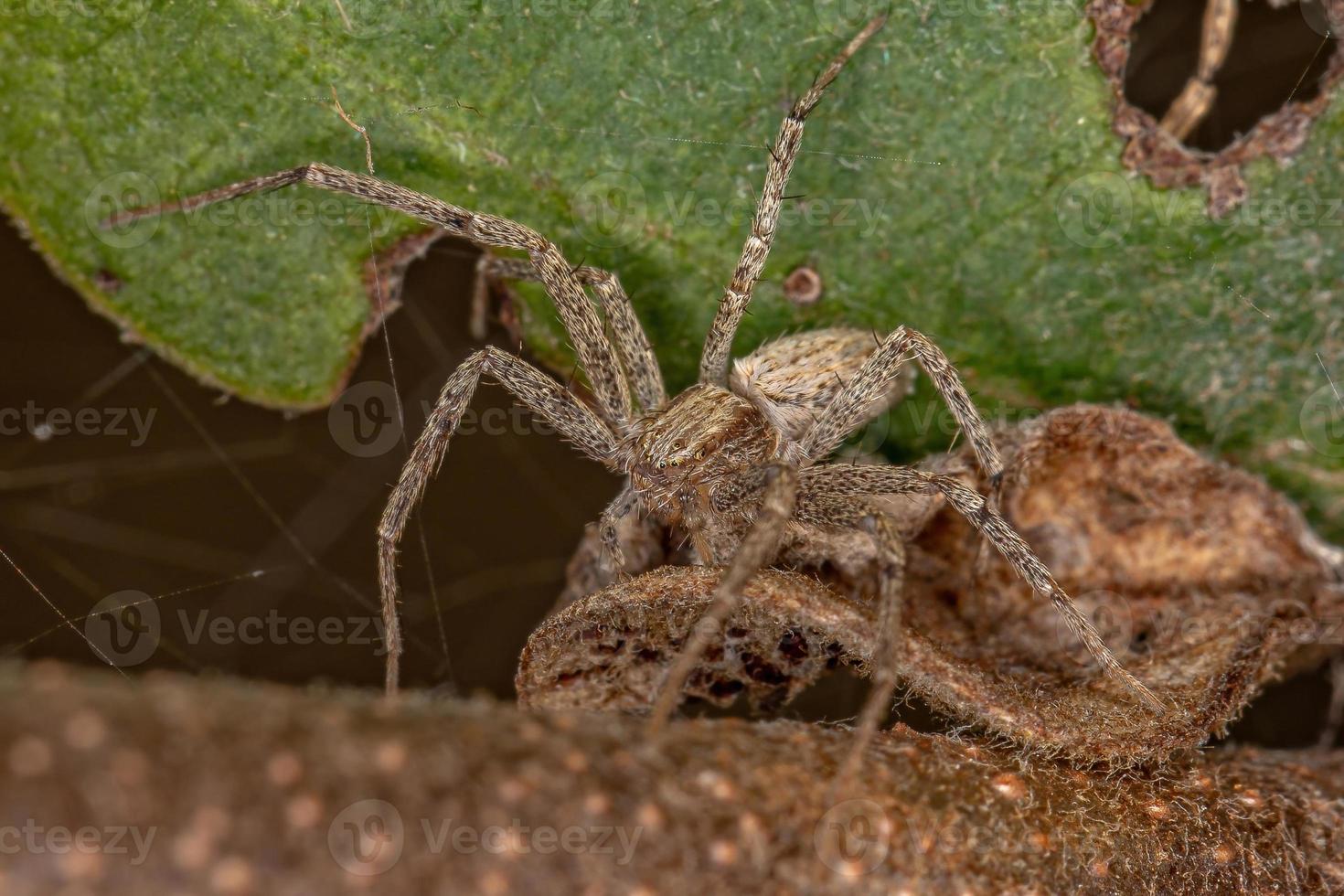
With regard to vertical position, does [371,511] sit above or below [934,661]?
below

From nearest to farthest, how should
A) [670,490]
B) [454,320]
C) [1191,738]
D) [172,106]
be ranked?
[1191,738], [172,106], [670,490], [454,320]

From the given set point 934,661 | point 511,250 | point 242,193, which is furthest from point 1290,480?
point 242,193

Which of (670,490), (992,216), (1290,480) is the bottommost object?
(670,490)

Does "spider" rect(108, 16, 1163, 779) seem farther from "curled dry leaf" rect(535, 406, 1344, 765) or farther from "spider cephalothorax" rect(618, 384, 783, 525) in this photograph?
"curled dry leaf" rect(535, 406, 1344, 765)

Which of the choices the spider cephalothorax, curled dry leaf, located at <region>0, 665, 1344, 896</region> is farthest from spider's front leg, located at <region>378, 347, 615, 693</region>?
curled dry leaf, located at <region>0, 665, 1344, 896</region>

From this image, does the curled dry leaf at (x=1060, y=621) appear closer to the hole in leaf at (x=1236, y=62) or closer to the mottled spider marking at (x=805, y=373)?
the mottled spider marking at (x=805, y=373)

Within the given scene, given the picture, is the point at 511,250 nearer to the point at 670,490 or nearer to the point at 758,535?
the point at 670,490
